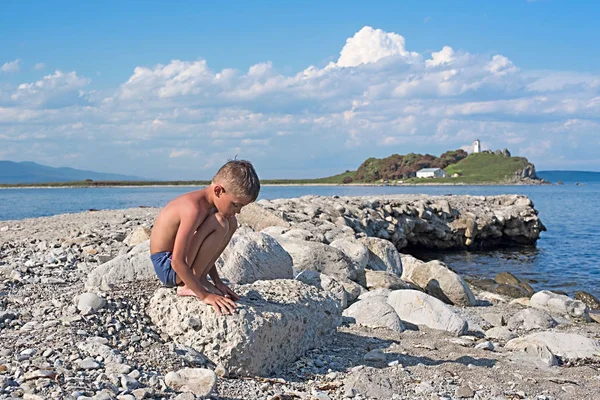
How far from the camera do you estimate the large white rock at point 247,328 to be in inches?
189

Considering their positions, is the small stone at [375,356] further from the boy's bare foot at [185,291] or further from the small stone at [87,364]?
the small stone at [87,364]

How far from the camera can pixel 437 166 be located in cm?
13888

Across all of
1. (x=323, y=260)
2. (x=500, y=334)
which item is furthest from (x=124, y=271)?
(x=500, y=334)

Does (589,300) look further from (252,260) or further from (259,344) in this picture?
(259,344)

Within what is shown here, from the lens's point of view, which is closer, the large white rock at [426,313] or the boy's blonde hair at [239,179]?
the boy's blonde hair at [239,179]

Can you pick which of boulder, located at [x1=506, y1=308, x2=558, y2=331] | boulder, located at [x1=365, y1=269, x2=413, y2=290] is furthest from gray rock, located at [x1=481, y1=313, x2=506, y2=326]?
boulder, located at [x1=365, y1=269, x2=413, y2=290]

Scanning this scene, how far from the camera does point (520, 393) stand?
4820mm

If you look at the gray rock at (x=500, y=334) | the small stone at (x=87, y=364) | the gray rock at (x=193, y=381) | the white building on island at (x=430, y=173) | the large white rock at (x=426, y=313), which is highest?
the white building on island at (x=430, y=173)

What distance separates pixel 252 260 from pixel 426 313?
2399mm

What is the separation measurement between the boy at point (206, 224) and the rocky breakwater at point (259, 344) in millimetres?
204

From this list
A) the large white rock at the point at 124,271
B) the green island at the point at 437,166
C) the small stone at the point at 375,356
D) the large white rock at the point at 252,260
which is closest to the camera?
the small stone at the point at 375,356

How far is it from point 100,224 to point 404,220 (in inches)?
486

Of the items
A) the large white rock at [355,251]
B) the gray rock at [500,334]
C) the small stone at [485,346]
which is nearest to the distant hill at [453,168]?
the large white rock at [355,251]

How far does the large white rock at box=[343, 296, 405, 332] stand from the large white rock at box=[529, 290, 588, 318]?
5.13 metres
